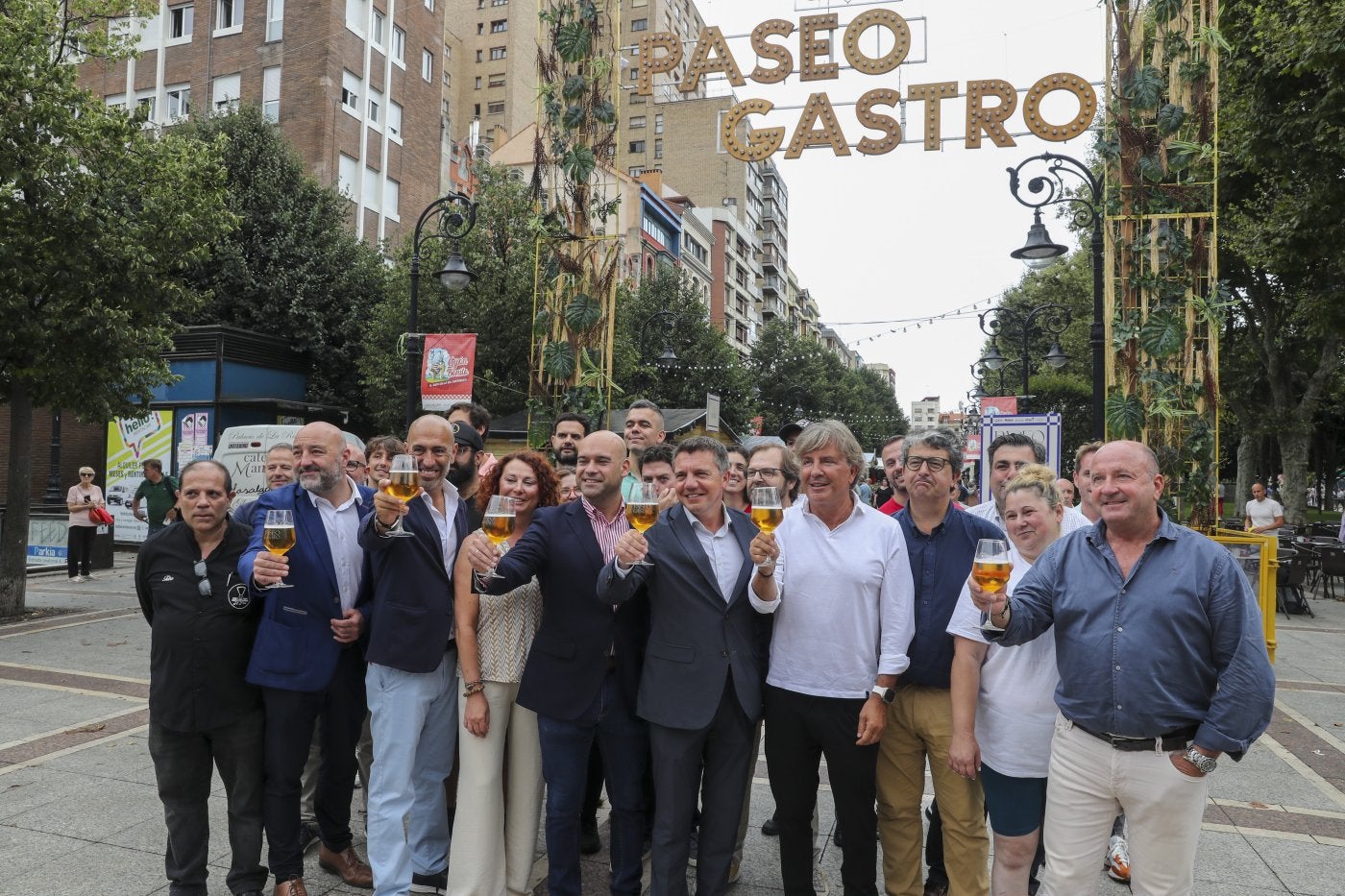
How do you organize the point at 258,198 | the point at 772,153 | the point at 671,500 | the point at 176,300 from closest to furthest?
the point at 671,500 → the point at 772,153 → the point at 176,300 → the point at 258,198

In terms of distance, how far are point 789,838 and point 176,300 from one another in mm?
11199

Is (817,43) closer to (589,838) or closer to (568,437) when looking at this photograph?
(568,437)

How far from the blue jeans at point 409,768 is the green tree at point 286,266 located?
71.0ft

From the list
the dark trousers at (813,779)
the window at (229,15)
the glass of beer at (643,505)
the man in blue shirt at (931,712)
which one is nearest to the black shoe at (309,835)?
the dark trousers at (813,779)

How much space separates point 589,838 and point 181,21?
A: 36475 millimetres

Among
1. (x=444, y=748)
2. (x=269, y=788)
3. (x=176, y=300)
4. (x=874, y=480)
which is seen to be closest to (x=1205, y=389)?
(x=444, y=748)

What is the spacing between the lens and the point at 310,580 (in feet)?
12.6

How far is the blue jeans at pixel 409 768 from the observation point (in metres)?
3.65

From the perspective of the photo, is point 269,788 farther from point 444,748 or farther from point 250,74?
point 250,74

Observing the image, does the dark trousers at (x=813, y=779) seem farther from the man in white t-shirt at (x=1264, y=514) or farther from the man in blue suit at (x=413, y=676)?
the man in white t-shirt at (x=1264, y=514)

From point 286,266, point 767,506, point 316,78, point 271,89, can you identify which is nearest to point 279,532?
point 767,506

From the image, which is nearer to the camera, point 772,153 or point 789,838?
point 789,838

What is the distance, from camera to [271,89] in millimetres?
29891

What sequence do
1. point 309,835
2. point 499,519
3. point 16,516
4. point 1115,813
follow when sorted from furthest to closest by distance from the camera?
point 16,516 < point 309,835 < point 499,519 < point 1115,813
